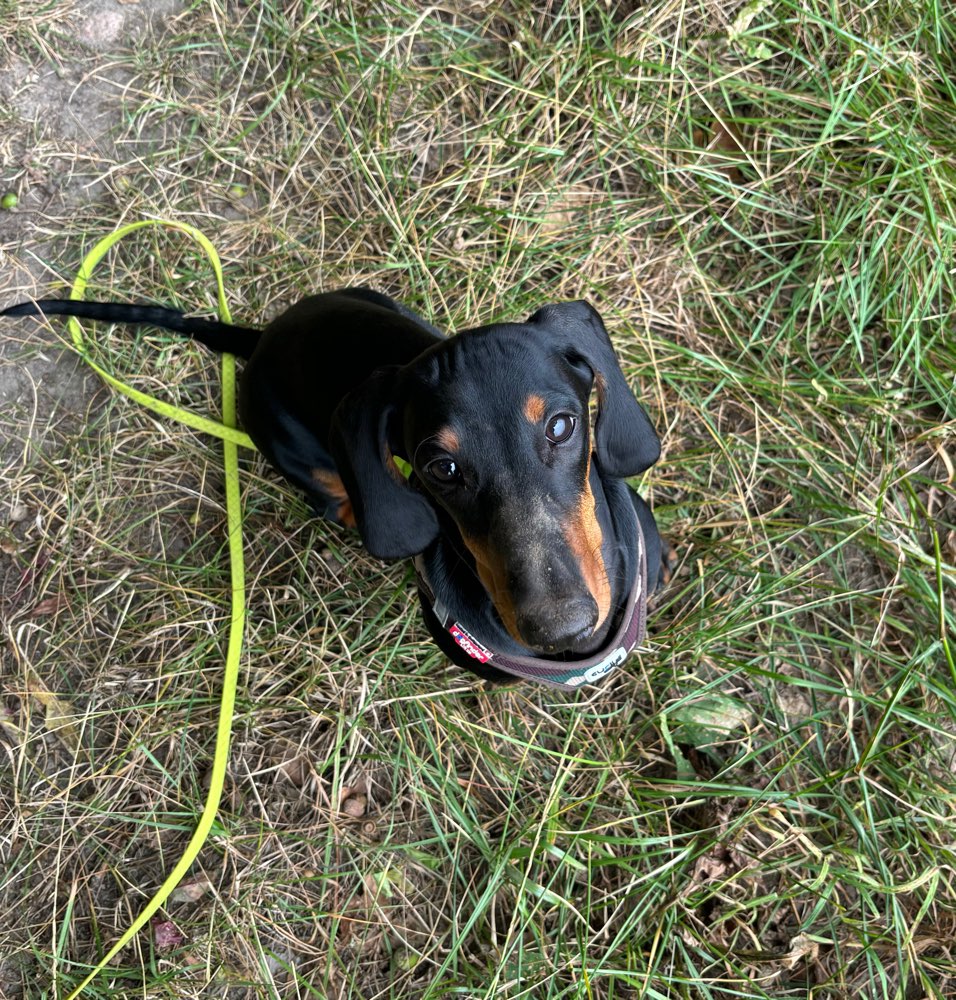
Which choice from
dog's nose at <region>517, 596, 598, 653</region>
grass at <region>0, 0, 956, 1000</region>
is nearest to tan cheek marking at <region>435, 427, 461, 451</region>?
dog's nose at <region>517, 596, 598, 653</region>

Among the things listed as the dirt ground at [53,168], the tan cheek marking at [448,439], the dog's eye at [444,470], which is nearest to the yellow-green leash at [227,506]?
the dirt ground at [53,168]

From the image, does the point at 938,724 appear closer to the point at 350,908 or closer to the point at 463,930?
the point at 463,930

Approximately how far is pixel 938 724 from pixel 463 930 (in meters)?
1.96

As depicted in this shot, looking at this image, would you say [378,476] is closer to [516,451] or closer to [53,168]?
[516,451]

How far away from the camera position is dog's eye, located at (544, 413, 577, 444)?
248 cm

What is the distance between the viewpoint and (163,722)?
147 inches

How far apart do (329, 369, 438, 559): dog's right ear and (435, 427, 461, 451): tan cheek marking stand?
→ 0.27 meters

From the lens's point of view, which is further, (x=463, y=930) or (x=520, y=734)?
(x=520, y=734)

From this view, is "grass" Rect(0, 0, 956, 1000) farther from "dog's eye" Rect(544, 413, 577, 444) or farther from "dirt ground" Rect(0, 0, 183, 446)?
"dog's eye" Rect(544, 413, 577, 444)

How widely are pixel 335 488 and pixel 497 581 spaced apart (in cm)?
130

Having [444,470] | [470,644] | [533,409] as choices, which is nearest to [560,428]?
[533,409]

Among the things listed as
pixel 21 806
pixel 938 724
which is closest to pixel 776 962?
pixel 938 724

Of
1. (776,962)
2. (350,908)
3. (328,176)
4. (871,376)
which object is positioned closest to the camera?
(776,962)

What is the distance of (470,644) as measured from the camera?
2.81m
